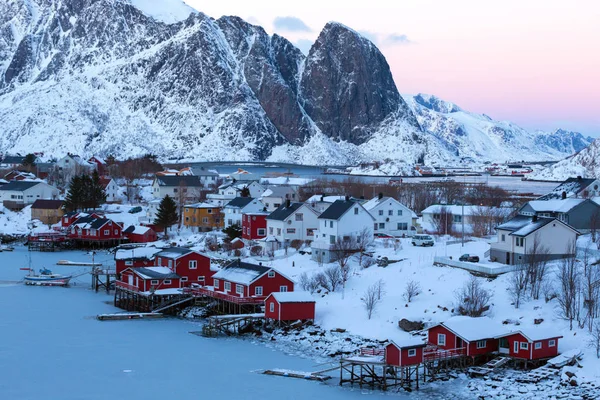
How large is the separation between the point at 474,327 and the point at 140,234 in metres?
45.7

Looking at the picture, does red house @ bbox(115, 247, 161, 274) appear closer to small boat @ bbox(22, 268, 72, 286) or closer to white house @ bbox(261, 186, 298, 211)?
small boat @ bbox(22, 268, 72, 286)

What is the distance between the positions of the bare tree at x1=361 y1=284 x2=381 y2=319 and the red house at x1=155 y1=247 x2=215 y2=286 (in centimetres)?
1048

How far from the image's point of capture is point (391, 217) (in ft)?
211

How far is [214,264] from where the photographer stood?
2208 inches

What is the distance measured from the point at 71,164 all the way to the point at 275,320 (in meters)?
103

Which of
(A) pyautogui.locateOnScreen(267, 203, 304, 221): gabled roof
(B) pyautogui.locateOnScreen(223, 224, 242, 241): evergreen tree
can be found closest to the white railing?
(A) pyautogui.locateOnScreen(267, 203, 304, 221): gabled roof

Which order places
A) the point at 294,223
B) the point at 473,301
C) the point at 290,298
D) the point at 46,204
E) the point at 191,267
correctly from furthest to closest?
1. the point at 46,204
2. the point at 294,223
3. the point at 191,267
4. the point at 290,298
5. the point at 473,301

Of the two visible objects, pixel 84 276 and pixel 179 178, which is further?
pixel 179 178

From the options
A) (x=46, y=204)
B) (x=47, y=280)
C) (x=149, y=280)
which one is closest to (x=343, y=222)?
(x=149, y=280)

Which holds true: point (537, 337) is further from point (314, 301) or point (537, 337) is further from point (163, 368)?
point (163, 368)

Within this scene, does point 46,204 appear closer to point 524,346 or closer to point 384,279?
point 384,279

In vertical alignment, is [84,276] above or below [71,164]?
below

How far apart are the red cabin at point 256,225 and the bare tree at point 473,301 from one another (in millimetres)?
28989

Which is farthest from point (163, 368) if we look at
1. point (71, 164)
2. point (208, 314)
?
point (71, 164)
